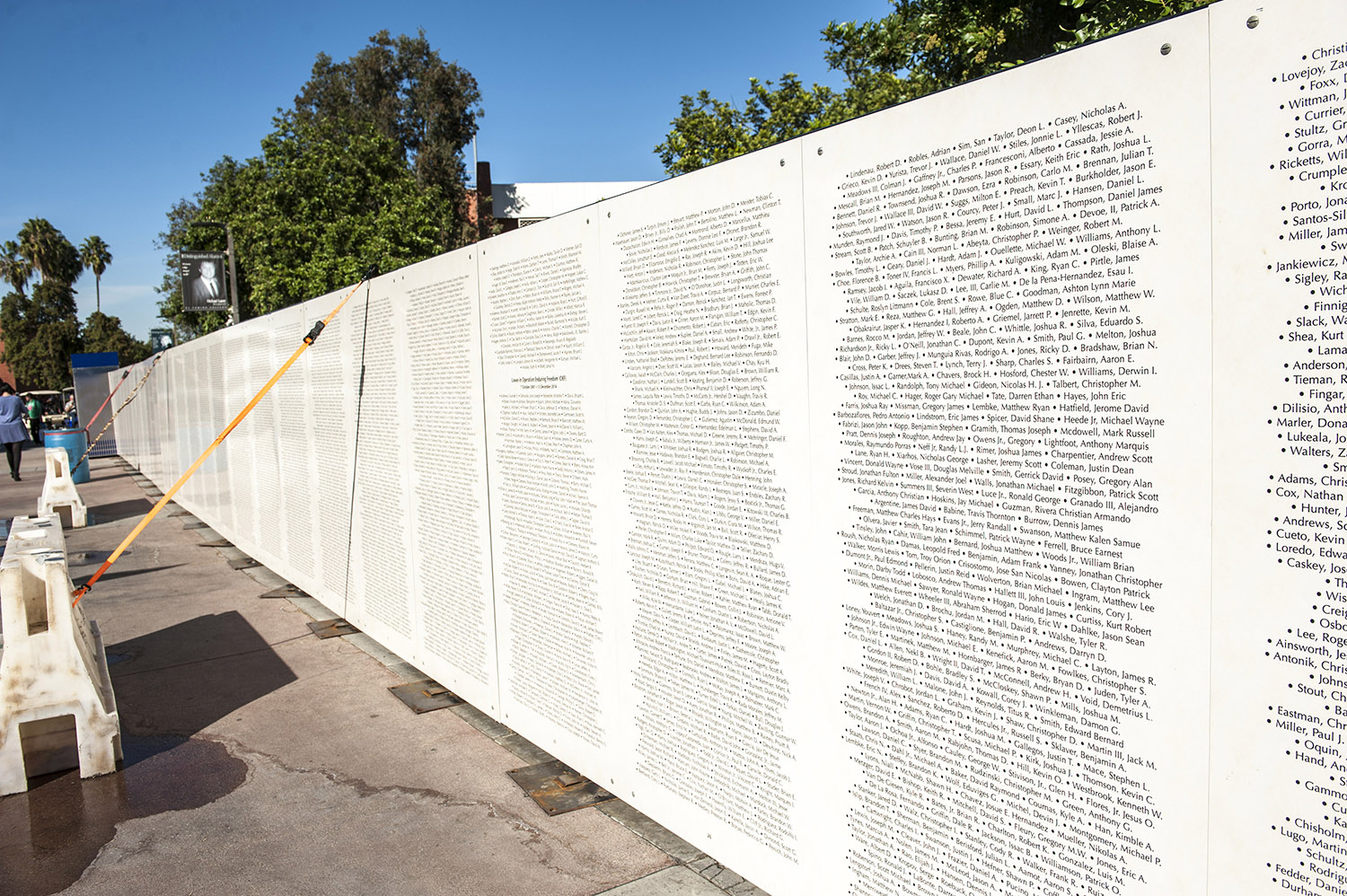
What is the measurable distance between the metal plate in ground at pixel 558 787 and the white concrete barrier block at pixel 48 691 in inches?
94.3

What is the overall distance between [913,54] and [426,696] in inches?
554

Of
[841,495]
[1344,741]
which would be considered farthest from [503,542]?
[1344,741]

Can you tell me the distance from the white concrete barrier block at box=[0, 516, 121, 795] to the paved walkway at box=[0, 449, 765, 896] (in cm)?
16

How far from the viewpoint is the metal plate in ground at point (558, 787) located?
448cm

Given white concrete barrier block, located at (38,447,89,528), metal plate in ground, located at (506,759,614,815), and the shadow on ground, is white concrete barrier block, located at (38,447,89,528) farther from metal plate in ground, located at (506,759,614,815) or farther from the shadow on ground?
metal plate in ground, located at (506,759,614,815)

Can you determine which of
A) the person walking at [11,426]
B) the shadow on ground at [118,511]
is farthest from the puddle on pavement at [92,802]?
the person walking at [11,426]

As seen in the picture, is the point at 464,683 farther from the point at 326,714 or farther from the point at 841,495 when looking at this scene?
the point at 841,495

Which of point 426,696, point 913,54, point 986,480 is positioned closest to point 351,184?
point 913,54

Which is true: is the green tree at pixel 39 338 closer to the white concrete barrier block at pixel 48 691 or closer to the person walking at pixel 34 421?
the person walking at pixel 34 421

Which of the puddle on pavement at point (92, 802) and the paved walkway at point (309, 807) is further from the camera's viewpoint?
the puddle on pavement at point (92, 802)

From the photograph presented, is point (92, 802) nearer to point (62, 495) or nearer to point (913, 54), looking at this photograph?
point (62, 495)

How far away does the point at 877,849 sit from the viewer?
292 cm

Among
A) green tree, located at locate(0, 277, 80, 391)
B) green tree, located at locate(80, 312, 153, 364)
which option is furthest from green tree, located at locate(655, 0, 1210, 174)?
green tree, located at locate(80, 312, 153, 364)

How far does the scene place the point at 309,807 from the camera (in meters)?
4.67
